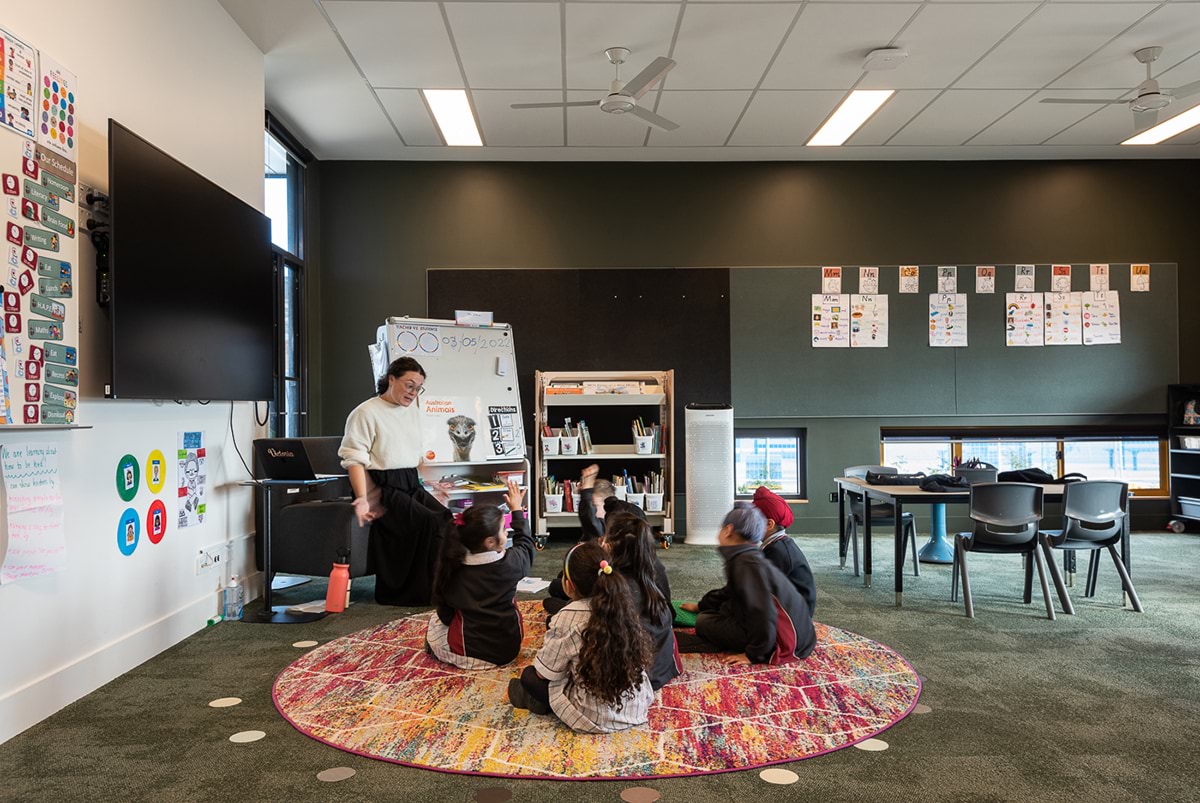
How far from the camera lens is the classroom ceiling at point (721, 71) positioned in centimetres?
480

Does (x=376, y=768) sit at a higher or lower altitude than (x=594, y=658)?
lower

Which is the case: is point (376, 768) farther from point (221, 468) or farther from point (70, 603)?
point (221, 468)

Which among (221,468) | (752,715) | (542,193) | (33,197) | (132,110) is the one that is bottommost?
(752,715)

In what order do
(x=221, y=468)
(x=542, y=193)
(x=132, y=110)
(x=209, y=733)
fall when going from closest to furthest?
1. (x=209, y=733)
2. (x=132, y=110)
3. (x=221, y=468)
4. (x=542, y=193)

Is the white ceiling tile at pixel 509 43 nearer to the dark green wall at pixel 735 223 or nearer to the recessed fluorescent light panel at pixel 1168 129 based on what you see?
the dark green wall at pixel 735 223

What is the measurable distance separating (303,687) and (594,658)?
1.37 metres

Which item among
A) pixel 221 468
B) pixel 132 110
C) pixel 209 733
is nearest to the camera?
pixel 209 733

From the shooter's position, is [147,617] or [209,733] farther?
[147,617]

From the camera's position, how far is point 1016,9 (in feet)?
15.6

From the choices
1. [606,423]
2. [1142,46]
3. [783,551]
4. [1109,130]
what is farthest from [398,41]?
[1109,130]

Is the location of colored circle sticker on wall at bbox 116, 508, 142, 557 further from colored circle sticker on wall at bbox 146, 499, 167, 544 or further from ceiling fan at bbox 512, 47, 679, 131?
ceiling fan at bbox 512, 47, 679, 131

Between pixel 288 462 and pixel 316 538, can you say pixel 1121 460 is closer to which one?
pixel 316 538

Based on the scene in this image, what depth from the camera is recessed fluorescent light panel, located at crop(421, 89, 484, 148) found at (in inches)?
237

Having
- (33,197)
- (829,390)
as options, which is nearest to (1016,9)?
(829,390)
